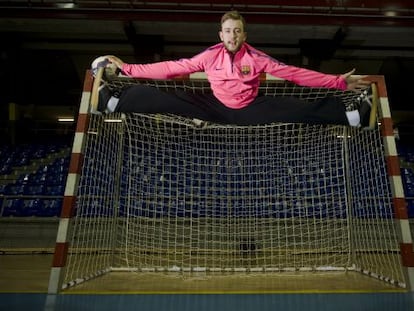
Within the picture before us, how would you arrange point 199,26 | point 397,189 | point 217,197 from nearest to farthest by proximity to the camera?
point 397,189
point 217,197
point 199,26

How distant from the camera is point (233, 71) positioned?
2.68 metres

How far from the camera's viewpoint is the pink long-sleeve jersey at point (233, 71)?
8.84ft

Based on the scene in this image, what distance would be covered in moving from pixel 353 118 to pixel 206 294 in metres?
1.62

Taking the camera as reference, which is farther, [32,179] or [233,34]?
[32,179]

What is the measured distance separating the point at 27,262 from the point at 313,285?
338cm

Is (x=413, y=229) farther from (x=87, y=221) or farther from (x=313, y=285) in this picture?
(x=87, y=221)

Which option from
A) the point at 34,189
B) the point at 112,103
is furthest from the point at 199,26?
the point at 112,103

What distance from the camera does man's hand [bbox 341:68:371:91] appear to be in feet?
9.08

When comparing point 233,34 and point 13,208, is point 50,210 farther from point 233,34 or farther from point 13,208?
point 233,34

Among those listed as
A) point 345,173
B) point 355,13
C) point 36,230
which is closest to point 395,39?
point 355,13

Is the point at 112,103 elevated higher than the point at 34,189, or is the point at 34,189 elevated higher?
the point at 34,189

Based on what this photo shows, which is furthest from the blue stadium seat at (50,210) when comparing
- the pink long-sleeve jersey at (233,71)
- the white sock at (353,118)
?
the white sock at (353,118)

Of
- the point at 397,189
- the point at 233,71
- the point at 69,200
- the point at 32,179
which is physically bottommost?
the point at 69,200

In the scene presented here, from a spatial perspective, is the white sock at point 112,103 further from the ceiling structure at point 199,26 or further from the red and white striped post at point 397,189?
the ceiling structure at point 199,26
